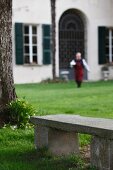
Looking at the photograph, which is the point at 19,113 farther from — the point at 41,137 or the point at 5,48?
the point at 41,137

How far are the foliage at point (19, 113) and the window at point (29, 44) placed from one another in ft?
58.9

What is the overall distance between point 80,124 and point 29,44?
2068cm

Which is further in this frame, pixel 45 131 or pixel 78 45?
pixel 78 45

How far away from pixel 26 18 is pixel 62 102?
12776mm

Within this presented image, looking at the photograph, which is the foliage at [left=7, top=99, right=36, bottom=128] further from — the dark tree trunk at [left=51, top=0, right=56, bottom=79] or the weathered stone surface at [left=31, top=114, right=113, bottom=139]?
the dark tree trunk at [left=51, top=0, right=56, bottom=79]

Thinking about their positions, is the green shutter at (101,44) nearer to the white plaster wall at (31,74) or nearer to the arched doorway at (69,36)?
the arched doorway at (69,36)

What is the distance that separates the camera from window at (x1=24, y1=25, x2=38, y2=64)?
26.2 meters

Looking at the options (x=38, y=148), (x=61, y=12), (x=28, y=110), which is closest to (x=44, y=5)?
(x=61, y=12)

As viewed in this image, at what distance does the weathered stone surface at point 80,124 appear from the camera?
5.43 m

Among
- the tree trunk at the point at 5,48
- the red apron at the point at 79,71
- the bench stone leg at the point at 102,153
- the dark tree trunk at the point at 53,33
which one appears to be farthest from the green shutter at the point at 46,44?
the bench stone leg at the point at 102,153

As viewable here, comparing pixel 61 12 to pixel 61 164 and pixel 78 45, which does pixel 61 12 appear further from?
pixel 61 164

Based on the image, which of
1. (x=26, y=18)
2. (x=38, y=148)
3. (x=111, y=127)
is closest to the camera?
(x=111, y=127)

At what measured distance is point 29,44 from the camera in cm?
2627

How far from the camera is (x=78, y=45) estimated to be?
28.3m
